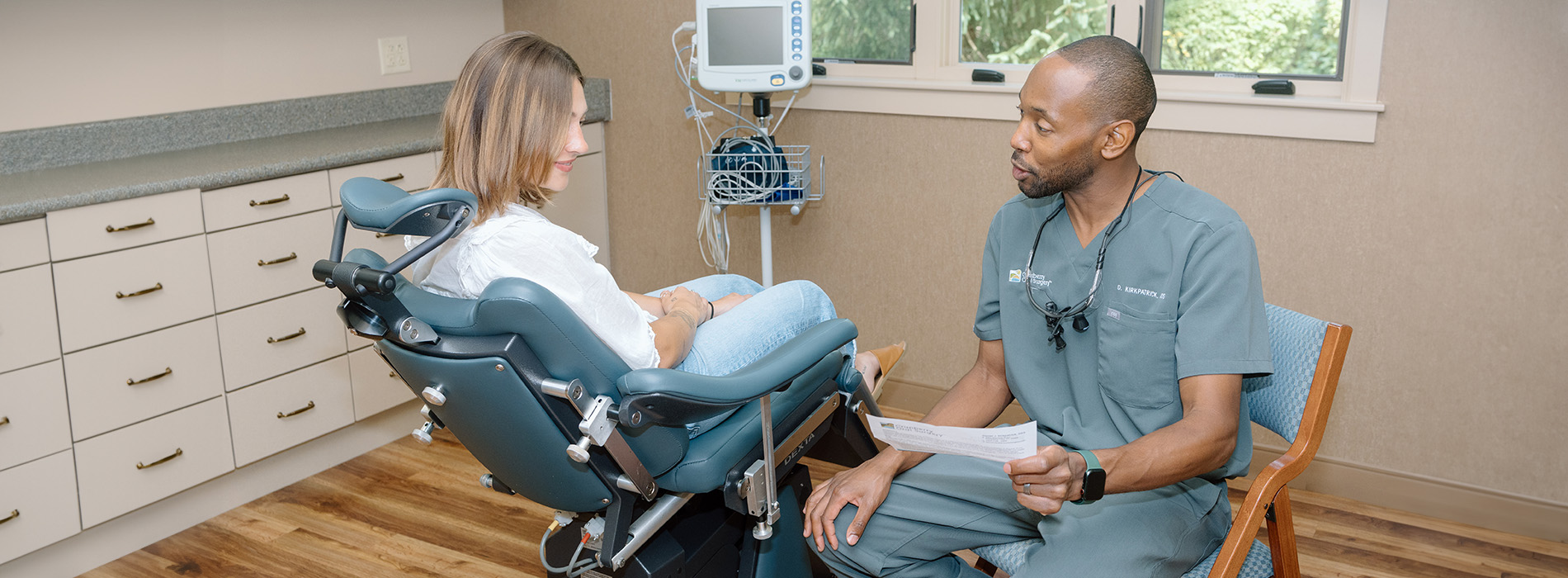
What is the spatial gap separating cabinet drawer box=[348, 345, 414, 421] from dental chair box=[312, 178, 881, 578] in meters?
1.25

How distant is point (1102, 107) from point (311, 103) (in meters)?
2.37

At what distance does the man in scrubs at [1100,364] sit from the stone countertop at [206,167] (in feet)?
5.40

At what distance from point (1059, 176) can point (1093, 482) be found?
0.47 metres

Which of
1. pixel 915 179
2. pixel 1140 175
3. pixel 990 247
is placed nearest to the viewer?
pixel 1140 175

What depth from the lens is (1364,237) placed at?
8.02ft

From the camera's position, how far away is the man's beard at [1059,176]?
1.57m

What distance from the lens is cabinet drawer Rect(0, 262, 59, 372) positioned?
7.01 feet

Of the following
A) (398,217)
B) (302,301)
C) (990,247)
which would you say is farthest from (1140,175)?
(302,301)

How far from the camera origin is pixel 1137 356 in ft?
5.07

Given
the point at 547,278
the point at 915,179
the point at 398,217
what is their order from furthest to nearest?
the point at 915,179, the point at 547,278, the point at 398,217

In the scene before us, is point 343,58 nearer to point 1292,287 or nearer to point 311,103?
point 311,103

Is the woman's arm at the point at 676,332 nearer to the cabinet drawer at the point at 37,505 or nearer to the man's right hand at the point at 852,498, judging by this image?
the man's right hand at the point at 852,498

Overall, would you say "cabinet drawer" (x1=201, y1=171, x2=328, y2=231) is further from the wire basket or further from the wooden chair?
the wooden chair

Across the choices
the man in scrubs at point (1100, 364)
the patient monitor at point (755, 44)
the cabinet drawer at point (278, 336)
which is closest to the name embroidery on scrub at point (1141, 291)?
the man in scrubs at point (1100, 364)
